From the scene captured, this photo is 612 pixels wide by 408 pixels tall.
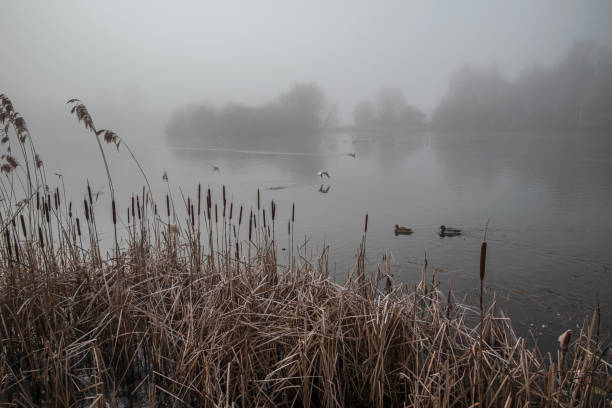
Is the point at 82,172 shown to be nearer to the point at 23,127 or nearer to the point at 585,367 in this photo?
the point at 23,127

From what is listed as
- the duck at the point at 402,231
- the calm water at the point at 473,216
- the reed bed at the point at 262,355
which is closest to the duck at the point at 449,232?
the calm water at the point at 473,216

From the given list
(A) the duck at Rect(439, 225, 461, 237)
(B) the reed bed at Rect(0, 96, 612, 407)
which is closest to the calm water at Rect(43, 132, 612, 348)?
(A) the duck at Rect(439, 225, 461, 237)

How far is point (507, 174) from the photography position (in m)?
16.9

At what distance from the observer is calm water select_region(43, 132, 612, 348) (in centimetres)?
516

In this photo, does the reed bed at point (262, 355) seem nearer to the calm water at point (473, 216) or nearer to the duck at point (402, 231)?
the calm water at point (473, 216)

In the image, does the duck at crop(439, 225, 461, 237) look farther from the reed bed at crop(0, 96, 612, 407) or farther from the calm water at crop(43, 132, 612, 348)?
the reed bed at crop(0, 96, 612, 407)

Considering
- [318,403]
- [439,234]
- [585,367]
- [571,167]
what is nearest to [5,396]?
[318,403]

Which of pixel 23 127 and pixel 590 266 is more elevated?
pixel 23 127

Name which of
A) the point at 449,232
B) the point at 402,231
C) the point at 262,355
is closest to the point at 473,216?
the point at 449,232

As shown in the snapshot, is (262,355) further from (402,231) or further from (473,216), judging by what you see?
(473,216)

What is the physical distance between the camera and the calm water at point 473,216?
516 cm

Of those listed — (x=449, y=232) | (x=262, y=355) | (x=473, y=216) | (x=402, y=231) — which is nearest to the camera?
(x=262, y=355)

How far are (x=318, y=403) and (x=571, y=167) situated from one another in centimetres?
2030

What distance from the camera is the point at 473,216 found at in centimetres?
977
